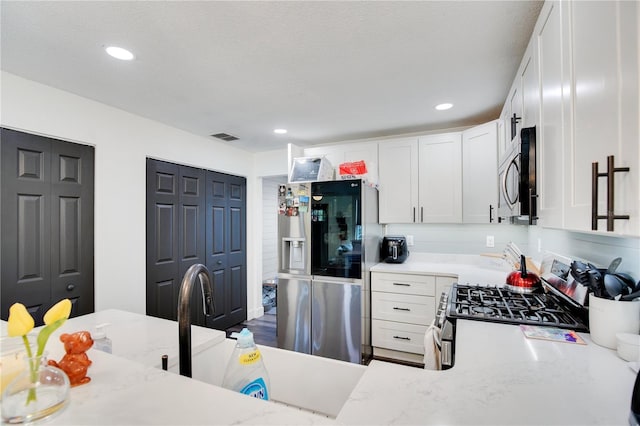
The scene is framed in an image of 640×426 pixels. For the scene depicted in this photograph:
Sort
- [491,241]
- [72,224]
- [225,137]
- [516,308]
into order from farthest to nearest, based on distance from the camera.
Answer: [225,137] < [491,241] < [72,224] < [516,308]

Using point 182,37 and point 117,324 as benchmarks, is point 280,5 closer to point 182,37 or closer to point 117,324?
point 182,37

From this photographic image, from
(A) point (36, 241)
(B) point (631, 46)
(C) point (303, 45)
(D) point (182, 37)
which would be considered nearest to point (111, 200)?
(A) point (36, 241)

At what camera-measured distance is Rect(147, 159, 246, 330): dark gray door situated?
113 inches

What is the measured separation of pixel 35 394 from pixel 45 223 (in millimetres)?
2132

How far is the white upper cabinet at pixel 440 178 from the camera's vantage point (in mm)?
2945

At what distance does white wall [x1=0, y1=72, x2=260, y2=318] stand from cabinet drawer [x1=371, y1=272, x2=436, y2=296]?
2231mm

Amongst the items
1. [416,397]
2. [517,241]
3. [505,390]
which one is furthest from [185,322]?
[517,241]

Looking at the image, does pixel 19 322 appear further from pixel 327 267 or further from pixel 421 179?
pixel 421 179

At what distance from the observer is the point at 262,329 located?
146 inches

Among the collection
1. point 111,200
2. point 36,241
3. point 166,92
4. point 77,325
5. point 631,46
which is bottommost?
point 77,325

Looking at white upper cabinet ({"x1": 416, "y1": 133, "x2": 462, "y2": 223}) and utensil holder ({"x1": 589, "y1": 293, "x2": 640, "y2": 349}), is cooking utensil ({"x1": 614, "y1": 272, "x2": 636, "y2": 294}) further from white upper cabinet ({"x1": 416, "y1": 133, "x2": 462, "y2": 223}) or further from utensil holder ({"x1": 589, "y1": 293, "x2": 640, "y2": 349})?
white upper cabinet ({"x1": 416, "y1": 133, "x2": 462, "y2": 223})

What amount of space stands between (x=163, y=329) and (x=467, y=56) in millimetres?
2241

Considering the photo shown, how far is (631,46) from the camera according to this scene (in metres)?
0.62

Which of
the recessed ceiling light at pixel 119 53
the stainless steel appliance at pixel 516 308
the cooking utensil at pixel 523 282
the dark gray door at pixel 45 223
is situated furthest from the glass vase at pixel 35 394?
the cooking utensil at pixel 523 282
